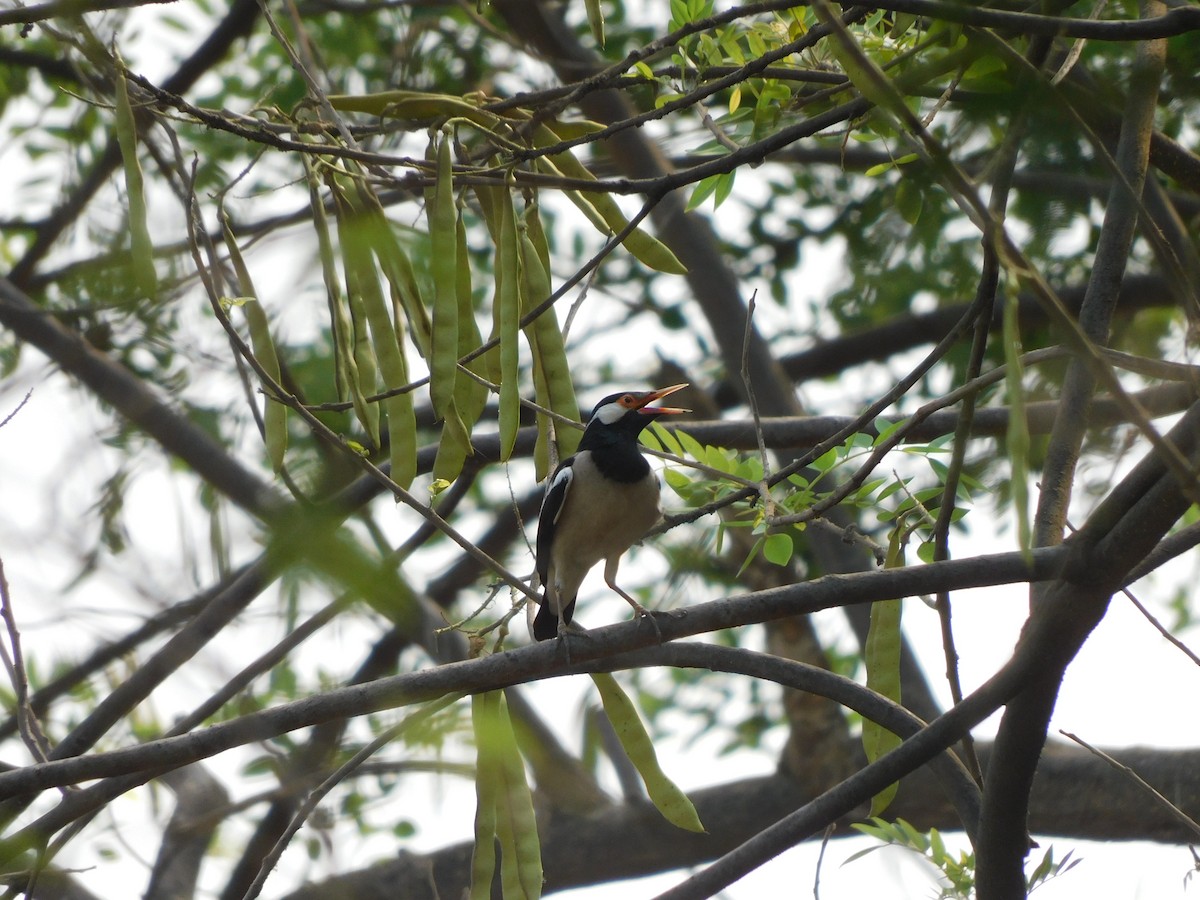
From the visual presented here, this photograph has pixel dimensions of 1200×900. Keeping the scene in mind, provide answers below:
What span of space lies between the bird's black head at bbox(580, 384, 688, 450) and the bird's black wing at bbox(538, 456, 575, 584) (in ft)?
0.48

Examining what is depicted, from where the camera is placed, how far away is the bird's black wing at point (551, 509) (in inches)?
183

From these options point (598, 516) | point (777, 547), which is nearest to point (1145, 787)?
point (777, 547)

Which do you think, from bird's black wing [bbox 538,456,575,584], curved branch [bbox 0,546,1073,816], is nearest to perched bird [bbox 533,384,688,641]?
bird's black wing [bbox 538,456,575,584]

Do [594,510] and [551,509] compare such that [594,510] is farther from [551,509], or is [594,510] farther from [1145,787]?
[1145,787]

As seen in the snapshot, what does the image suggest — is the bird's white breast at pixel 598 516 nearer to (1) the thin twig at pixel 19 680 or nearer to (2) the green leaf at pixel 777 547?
(2) the green leaf at pixel 777 547

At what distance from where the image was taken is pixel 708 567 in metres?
7.27

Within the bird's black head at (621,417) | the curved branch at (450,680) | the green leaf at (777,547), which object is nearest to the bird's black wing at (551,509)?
the bird's black head at (621,417)

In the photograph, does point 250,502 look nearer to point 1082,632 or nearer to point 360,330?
point 360,330

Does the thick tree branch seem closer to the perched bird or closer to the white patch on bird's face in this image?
the perched bird

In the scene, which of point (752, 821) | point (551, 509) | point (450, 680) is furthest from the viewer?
point (752, 821)

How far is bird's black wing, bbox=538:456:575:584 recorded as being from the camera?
4660 mm

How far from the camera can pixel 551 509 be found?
15.4ft

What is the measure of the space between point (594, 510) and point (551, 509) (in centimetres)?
28

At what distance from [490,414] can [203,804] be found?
2.44 meters
